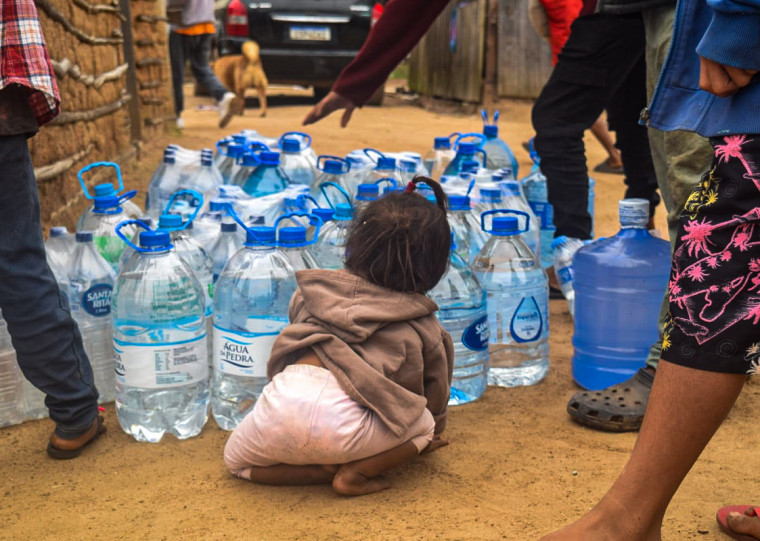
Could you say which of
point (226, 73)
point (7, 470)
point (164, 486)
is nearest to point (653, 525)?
point (164, 486)

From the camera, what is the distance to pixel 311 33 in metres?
11.6

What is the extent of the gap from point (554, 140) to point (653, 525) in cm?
219

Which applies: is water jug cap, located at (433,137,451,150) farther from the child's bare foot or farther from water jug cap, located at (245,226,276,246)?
the child's bare foot

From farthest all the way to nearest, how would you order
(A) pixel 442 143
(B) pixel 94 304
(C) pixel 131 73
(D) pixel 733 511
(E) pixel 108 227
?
(C) pixel 131 73, (A) pixel 442 143, (E) pixel 108 227, (B) pixel 94 304, (D) pixel 733 511

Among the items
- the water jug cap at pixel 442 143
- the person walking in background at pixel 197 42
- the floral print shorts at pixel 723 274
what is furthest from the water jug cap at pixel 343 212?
the person walking in background at pixel 197 42

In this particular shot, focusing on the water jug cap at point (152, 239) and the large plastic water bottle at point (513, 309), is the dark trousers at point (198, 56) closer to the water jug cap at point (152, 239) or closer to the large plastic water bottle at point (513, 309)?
the large plastic water bottle at point (513, 309)

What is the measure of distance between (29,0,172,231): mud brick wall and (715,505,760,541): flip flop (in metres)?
3.07

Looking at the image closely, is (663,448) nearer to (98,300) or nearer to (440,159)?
(98,300)

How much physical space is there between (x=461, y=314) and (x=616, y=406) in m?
0.60

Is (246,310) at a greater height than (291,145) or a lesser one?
lesser

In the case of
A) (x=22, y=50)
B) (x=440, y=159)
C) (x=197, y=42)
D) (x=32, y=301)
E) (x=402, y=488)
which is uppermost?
(x=22, y=50)

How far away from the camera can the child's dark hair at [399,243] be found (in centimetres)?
233

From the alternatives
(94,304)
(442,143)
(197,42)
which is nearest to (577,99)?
(442,143)

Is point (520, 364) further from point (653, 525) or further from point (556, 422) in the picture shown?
point (653, 525)
